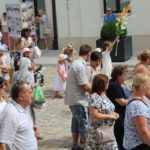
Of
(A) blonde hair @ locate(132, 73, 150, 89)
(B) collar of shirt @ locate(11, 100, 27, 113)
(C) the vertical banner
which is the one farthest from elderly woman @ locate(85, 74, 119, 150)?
(C) the vertical banner

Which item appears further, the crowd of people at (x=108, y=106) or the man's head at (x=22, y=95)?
the crowd of people at (x=108, y=106)

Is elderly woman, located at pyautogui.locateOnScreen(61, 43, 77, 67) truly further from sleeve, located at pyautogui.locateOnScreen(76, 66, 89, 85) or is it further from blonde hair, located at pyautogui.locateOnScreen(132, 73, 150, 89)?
blonde hair, located at pyautogui.locateOnScreen(132, 73, 150, 89)

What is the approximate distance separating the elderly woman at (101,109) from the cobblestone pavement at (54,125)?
7.37ft

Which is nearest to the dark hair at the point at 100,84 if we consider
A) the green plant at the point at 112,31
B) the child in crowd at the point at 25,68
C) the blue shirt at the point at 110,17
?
the child in crowd at the point at 25,68

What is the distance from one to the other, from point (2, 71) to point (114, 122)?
615cm

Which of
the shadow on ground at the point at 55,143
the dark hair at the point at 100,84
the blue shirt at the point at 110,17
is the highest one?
the blue shirt at the point at 110,17

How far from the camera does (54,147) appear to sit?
9.88 m

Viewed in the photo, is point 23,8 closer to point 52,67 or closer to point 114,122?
point 52,67

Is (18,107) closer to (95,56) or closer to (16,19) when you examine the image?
(95,56)

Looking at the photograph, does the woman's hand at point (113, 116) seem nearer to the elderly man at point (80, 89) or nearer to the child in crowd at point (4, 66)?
the elderly man at point (80, 89)

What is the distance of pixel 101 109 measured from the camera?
750cm

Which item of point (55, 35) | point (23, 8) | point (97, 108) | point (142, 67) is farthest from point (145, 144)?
point (55, 35)

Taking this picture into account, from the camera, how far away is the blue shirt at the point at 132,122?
617 centimetres

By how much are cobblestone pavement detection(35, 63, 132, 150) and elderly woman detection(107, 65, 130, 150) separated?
→ 73.5 inches
